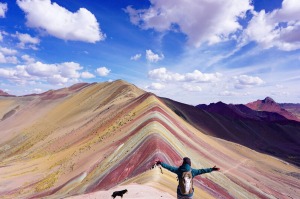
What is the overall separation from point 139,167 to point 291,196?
28307 millimetres

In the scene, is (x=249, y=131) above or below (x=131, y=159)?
below

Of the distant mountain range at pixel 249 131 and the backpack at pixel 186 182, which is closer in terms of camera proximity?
the backpack at pixel 186 182

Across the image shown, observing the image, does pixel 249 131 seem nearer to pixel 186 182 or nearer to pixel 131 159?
pixel 131 159

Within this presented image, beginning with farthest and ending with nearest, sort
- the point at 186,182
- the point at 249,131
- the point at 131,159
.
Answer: the point at 249,131 < the point at 131,159 < the point at 186,182

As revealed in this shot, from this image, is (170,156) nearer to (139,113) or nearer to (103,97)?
(139,113)

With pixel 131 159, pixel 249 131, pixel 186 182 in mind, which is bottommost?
pixel 249 131

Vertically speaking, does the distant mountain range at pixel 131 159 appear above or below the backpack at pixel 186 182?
below

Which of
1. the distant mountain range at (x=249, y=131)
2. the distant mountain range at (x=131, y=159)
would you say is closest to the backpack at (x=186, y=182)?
the distant mountain range at (x=131, y=159)

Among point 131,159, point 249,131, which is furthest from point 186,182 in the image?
point 249,131

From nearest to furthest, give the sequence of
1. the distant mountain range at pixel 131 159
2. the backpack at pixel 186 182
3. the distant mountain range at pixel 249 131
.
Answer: the backpack at pixel 186 182, the distant mountain range at pixel 131 159, the distant mountain range at pixel 249 131

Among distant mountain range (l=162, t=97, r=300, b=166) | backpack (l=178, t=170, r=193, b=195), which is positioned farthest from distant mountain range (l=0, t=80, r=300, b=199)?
backpack (l=178, t=170, r=193, b=195)

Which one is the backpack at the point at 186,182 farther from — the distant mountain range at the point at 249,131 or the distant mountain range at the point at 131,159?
the distant mountain range at the point at 249,131

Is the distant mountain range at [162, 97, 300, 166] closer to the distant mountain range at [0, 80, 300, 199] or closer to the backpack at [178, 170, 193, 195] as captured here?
the distant mountain range at [0, 80, 300, 199]

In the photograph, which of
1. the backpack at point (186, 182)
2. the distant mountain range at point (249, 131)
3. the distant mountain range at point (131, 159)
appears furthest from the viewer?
the distant mountain range at point (249, 131)
